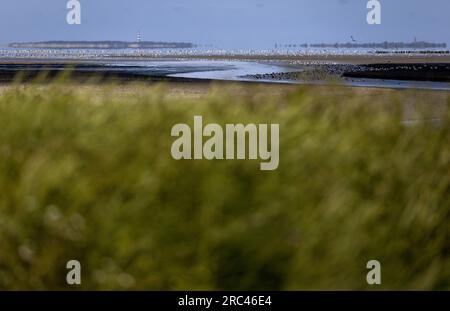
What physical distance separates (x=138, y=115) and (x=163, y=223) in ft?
4.47

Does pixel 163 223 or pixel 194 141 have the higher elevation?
pixel 194 141

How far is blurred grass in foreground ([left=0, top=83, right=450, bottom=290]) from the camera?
184 inches

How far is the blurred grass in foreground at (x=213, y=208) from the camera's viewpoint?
4.66 metres

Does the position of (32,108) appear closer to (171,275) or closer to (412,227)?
(171,275)

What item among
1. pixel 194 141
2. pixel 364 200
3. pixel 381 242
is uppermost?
pixel 194 141

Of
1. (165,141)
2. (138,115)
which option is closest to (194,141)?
(165,141)

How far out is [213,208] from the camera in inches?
188

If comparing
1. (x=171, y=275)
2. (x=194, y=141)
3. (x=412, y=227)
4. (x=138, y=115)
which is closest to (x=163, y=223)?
(x=171, y=275)

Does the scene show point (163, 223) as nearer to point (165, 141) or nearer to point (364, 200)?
point (165, 141)

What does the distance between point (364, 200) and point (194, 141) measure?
4.17ft

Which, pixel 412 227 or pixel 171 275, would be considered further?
pixel 412 227

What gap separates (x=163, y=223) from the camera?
186 inches
